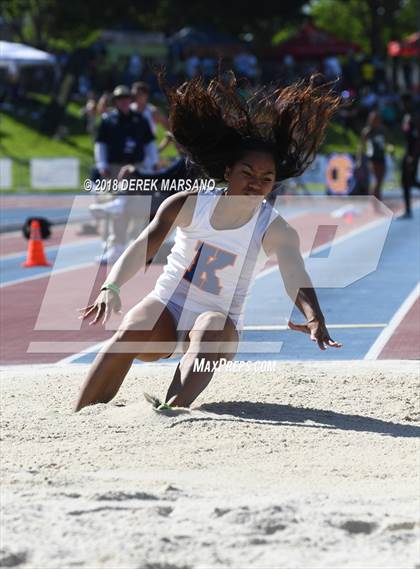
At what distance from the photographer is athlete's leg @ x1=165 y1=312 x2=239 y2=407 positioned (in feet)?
21.5

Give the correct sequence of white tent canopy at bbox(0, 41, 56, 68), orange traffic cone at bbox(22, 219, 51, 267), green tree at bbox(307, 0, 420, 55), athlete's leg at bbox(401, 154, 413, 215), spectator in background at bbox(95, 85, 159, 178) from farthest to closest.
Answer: green tree at bbox(307, 0, 420, 55)
white tent canopy at bbox(0, 41, 56, 68)
athlete's leg at bbox(401, 154, 413, 215)
orange traffic cone at bbox(22, 219, 51, 267)
spectator in background at bbox(95, 85, 159, 178)

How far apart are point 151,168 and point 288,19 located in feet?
157

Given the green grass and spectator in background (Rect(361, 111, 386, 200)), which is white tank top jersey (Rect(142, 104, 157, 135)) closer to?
spectator in background (Rect(361, 111, 386, 200))

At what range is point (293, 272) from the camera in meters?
6.75

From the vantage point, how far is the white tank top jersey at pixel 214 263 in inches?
267

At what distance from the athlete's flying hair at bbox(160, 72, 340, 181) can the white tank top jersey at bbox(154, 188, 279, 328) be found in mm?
273

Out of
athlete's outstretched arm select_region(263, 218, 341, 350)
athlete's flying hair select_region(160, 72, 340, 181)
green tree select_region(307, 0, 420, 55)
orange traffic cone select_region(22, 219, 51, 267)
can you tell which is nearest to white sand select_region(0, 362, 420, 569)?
athlete's outstretched arm select_region(263, 218, 341, 350)

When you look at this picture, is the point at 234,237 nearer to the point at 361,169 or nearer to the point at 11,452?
the point at 11,452

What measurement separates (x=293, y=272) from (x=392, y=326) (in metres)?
3.85

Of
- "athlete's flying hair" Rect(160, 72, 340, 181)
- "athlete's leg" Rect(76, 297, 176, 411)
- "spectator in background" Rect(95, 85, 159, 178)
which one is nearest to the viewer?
"athlete's leg" Rect(76, 297, 176, 411)

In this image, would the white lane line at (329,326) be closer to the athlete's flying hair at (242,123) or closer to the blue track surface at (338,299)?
the blue track surface at (338,299)

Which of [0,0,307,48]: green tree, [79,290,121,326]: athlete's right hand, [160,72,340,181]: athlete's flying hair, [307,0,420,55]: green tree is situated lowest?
[307,0,420,55]: green tree

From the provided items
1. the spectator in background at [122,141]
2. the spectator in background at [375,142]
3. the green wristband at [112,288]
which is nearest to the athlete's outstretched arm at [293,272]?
the green wristband at [112,288]

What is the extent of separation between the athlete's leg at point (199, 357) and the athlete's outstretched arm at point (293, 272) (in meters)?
0.41
